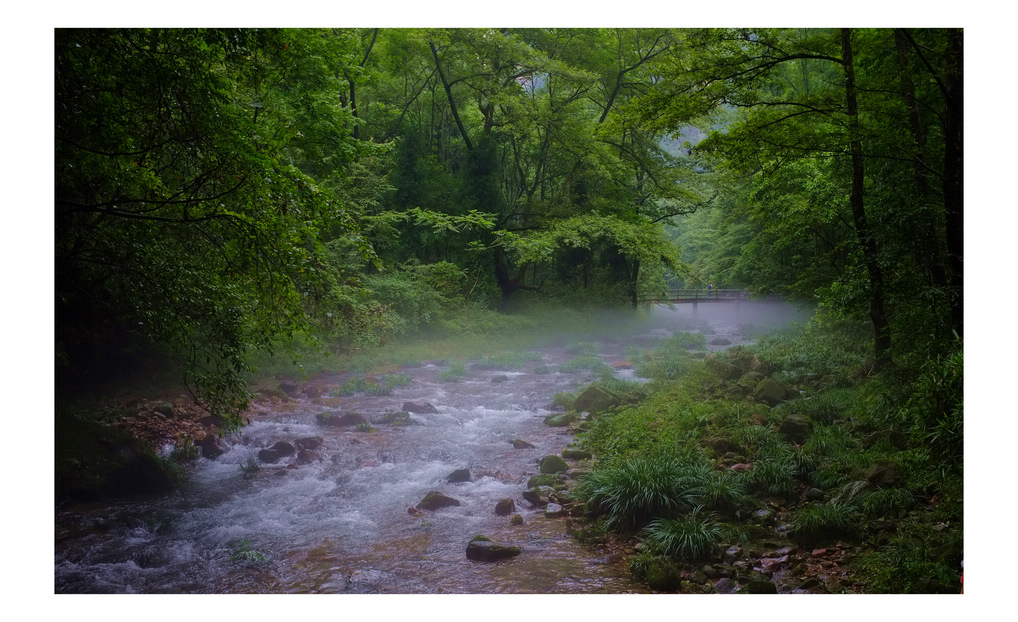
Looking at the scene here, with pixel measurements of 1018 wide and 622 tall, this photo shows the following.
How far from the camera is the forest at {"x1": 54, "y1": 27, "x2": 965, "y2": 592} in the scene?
9.96 feet

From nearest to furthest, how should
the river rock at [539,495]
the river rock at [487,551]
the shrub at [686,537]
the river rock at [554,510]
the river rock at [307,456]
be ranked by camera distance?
the shrub at [686,537] → the river rock at [487,551] → the river rock at [554,510] → the river rock at [539,495] → the river rock at [307,456]

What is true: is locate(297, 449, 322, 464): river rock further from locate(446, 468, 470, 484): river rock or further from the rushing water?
locate(446, 468, 470, 484): river rock

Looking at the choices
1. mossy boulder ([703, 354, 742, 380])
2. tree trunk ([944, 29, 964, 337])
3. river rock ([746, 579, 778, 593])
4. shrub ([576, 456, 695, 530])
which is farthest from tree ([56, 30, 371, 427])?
mossy boulder ([703, 354, 742, 380])

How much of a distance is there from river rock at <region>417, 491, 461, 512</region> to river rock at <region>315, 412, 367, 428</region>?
4.21 ft

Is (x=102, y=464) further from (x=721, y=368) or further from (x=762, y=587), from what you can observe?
(x=721, y=368)

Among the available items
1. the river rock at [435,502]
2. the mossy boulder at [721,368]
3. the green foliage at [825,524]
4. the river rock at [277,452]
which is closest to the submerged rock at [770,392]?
the mossy boulder at [721,368]

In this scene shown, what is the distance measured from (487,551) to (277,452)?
189 cm

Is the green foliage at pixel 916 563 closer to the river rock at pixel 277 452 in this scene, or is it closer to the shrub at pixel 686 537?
the shrub at pixel 686 537

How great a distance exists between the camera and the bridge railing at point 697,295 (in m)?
7.51

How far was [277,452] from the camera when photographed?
13.4 feet

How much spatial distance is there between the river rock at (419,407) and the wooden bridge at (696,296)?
11.8ft

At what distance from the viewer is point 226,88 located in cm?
336

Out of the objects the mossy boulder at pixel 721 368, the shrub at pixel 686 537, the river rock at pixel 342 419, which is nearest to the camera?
the shrub at pixel 686 537

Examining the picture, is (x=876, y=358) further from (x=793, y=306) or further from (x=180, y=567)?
(x=180, y=567)
